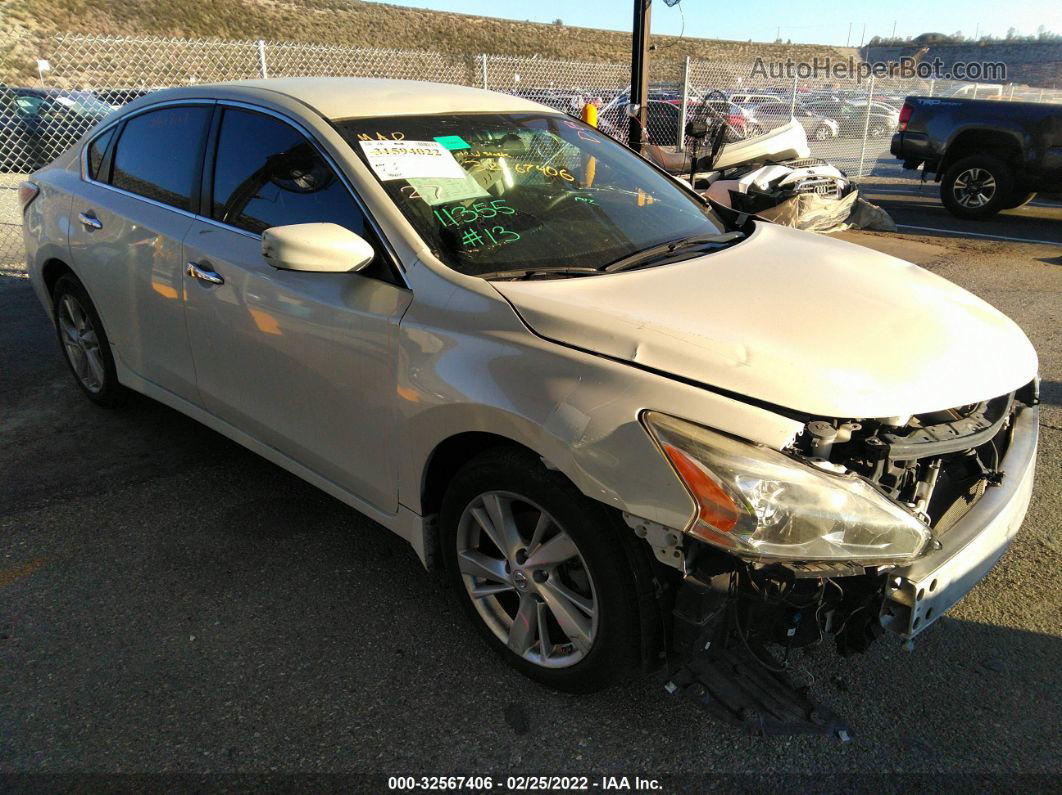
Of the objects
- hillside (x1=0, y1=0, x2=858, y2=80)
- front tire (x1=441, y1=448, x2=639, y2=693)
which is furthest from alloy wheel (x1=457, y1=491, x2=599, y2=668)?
hillside (x1=0, y1=0, x2=858, y2=80)

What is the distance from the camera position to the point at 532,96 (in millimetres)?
13930

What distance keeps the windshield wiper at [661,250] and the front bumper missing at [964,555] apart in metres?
1.25

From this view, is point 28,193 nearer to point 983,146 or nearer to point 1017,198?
point 983,146

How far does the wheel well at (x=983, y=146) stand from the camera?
10359 millimetres

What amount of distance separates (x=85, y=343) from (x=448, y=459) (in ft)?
9.44

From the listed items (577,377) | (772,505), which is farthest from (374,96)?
(772,505)

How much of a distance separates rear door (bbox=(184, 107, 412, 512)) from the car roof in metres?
0.15

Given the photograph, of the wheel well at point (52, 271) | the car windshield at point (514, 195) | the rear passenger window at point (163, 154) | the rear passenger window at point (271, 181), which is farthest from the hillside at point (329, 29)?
the car windshield at point (514, 195)

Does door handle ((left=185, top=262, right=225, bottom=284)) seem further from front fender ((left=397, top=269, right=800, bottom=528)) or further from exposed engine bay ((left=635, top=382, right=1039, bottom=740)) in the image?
exposed engine bay ((left=635, top=382, right=1039, bottom=740))

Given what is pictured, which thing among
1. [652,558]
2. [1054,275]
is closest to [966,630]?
[652,558]

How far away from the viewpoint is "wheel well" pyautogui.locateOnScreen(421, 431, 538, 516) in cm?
239

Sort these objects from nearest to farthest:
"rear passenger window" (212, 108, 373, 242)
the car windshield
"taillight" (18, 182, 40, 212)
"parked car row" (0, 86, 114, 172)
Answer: the car windshield, "rear passenger window" (212, 108, 373, 242), "taillight" (18, 182, 40, 212), "parked car row" (0, 86, 114, 172)

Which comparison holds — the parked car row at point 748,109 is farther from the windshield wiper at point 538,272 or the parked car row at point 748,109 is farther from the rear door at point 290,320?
the windshield wiper at point 538,272

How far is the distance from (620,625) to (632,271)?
1179 millimetres
